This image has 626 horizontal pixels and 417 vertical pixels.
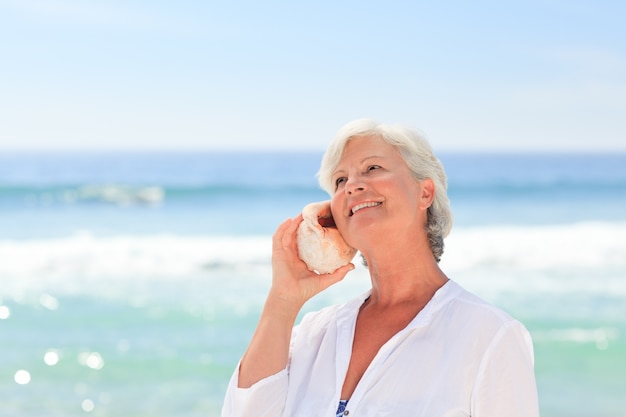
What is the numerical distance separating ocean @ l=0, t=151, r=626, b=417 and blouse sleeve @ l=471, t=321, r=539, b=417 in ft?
12.5

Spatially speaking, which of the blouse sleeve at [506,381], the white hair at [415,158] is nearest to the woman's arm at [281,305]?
the white hair at [415,158]

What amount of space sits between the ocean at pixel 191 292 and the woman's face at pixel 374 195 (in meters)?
3.65

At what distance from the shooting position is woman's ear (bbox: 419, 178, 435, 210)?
268 cm

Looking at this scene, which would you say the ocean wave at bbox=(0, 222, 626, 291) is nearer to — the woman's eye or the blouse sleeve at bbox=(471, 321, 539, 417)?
the woman's eye

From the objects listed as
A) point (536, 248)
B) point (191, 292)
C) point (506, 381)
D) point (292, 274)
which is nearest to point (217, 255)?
point (191, 292)

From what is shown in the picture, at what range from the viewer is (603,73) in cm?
3725

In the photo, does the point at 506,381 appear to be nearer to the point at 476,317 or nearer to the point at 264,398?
the point at 476,317

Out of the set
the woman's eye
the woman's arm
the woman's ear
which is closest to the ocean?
the woman's arm

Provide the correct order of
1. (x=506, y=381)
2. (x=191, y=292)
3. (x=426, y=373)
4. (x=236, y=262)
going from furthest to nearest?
(x=236, y=262), (x=191, y=292), (x=426, y=373), (x=506, y=381)

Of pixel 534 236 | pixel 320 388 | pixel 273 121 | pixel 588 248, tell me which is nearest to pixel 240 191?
pixel 534 236

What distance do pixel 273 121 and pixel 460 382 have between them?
175 ft

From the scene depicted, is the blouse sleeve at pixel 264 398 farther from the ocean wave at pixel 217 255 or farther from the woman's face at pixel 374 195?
the ocean wave at pixel 217 255

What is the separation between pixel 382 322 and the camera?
266cm

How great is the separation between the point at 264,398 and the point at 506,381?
767 mm
